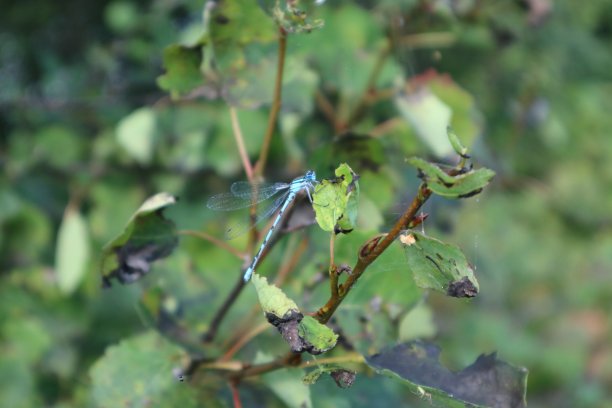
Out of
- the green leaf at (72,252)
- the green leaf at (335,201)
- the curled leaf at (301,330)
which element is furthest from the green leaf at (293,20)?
the green leaf at (72,252)

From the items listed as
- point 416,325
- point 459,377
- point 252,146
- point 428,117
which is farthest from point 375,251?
point 252,146

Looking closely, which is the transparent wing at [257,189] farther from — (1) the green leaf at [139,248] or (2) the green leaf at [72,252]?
(2) the green leaf at [72,252]

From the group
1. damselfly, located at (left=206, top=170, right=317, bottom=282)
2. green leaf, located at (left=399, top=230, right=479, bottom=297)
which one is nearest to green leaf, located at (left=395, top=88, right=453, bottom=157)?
damselfly, located at (left=206, top=170, right=317, bottom=282)

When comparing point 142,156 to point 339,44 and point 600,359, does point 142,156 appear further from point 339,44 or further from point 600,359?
point 600,359

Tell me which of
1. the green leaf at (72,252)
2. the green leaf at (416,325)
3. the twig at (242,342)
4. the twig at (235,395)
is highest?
the twig at (242,342)

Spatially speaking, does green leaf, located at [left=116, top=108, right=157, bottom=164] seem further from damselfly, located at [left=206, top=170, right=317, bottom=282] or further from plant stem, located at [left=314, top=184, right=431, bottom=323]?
plant stem, located at [left=314, top=184, right=431, bottom=323]

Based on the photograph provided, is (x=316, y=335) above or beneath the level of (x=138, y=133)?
above

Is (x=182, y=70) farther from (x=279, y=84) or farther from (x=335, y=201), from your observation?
(x=335, y=201)
